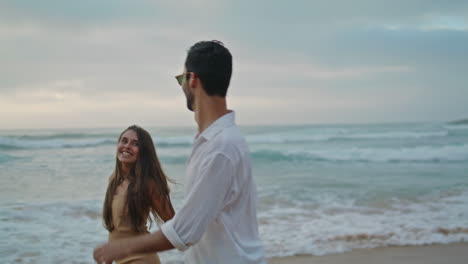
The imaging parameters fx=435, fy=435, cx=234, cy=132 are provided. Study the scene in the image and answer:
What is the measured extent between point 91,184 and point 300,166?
26.8ft

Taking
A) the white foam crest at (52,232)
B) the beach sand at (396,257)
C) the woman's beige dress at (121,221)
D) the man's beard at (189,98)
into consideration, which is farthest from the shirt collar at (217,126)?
the white foam crest at (52,232)

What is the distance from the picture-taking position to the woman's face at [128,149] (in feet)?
11.3

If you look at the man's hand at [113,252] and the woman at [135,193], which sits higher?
the man's hand at [113,252]

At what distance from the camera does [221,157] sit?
1278 mm

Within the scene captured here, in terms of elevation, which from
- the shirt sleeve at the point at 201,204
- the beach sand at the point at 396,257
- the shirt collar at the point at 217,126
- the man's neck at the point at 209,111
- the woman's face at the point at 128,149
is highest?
the man's neck at the point at 209,111

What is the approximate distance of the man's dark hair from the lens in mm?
1371

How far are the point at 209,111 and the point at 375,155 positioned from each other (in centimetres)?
1975

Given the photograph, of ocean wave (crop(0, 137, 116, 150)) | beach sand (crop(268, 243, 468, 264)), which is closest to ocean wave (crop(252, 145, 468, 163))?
ocean wave (crop(0, 137, 116, 150))

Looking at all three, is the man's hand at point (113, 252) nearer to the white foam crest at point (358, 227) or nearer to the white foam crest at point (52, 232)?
the white foam crest at point (52, 232)

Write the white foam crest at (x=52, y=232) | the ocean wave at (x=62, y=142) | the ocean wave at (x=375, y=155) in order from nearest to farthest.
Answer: the white foam crest at (x=52, y=232), the ocean wave at (x=375, y=155), the ocean wave at (x=62, y=142)

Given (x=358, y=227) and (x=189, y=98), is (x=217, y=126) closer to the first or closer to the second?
(x=189, y=98)

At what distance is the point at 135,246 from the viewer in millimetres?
1305

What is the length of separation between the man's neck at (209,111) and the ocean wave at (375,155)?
17.8 meters

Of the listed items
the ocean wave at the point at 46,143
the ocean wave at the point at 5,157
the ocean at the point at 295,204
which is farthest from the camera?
the ocean wave at the point at 46,143
